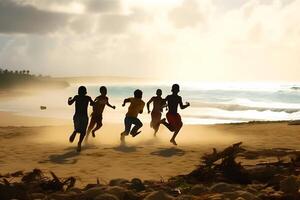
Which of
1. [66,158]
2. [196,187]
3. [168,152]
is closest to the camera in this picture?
[196,187]

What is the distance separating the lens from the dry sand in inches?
390

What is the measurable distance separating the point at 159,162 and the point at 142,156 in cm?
95

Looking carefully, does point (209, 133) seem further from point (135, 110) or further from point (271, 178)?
point (271, 178)

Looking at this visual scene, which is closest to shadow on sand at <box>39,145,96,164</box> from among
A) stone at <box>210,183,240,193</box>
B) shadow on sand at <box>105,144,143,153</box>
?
shadow on sand at <box>105,144,143,153</box>

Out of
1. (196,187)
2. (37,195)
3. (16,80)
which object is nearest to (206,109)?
(196,187)

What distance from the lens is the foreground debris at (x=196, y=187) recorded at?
5.67m

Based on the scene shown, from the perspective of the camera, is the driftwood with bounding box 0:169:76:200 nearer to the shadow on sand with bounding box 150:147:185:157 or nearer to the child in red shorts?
the shadow on sand with bounding box 150:147:185:157

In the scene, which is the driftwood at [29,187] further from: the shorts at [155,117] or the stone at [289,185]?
the shorts at [155,117]

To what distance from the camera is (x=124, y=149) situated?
12984 mm

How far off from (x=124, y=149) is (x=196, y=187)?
6.78 m

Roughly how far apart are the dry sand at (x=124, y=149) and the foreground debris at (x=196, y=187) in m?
0.99

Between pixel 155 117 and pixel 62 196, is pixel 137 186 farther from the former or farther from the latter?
pixel 155 117

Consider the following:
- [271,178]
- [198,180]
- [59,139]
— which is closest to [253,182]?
[271,178]

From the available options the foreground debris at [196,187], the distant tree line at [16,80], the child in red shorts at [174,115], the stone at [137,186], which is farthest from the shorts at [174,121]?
the distant tree line at [16,80]
